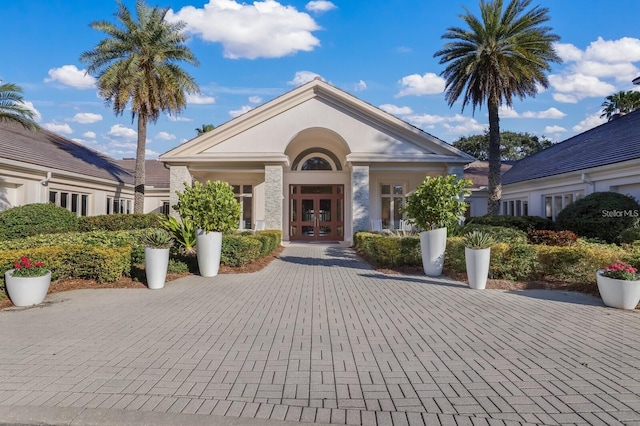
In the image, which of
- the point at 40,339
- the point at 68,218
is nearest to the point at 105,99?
the point at 68,218

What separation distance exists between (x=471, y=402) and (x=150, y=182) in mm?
27879

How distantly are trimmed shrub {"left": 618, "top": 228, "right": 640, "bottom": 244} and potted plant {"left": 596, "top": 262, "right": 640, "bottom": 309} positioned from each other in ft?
20.0

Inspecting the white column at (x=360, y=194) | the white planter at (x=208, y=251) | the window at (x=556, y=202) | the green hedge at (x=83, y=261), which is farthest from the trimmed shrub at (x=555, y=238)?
the green hedge at (x=83, y=261)

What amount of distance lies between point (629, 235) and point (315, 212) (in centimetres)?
1413

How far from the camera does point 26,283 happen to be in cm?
781

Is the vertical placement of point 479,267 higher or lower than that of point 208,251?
lower

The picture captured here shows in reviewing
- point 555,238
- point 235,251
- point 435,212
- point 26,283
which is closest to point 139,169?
point 235,251

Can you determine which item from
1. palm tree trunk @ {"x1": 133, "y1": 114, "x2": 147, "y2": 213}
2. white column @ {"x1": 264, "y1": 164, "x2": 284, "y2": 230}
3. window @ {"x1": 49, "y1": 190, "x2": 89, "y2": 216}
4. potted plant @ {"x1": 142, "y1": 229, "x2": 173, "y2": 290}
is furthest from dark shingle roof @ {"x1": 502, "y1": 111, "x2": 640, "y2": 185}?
window @ {"x1": 49, "y1": 190, "x2": 89, "y2": 216}

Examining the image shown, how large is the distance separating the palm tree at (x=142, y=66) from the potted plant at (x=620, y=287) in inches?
838

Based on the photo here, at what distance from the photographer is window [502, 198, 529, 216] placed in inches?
953

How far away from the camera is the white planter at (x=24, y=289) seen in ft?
25.6

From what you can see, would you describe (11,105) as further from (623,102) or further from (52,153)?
(623,102)

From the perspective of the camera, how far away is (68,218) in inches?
619

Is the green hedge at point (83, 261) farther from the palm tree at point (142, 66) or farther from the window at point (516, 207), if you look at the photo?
the window at point (516, 207)
